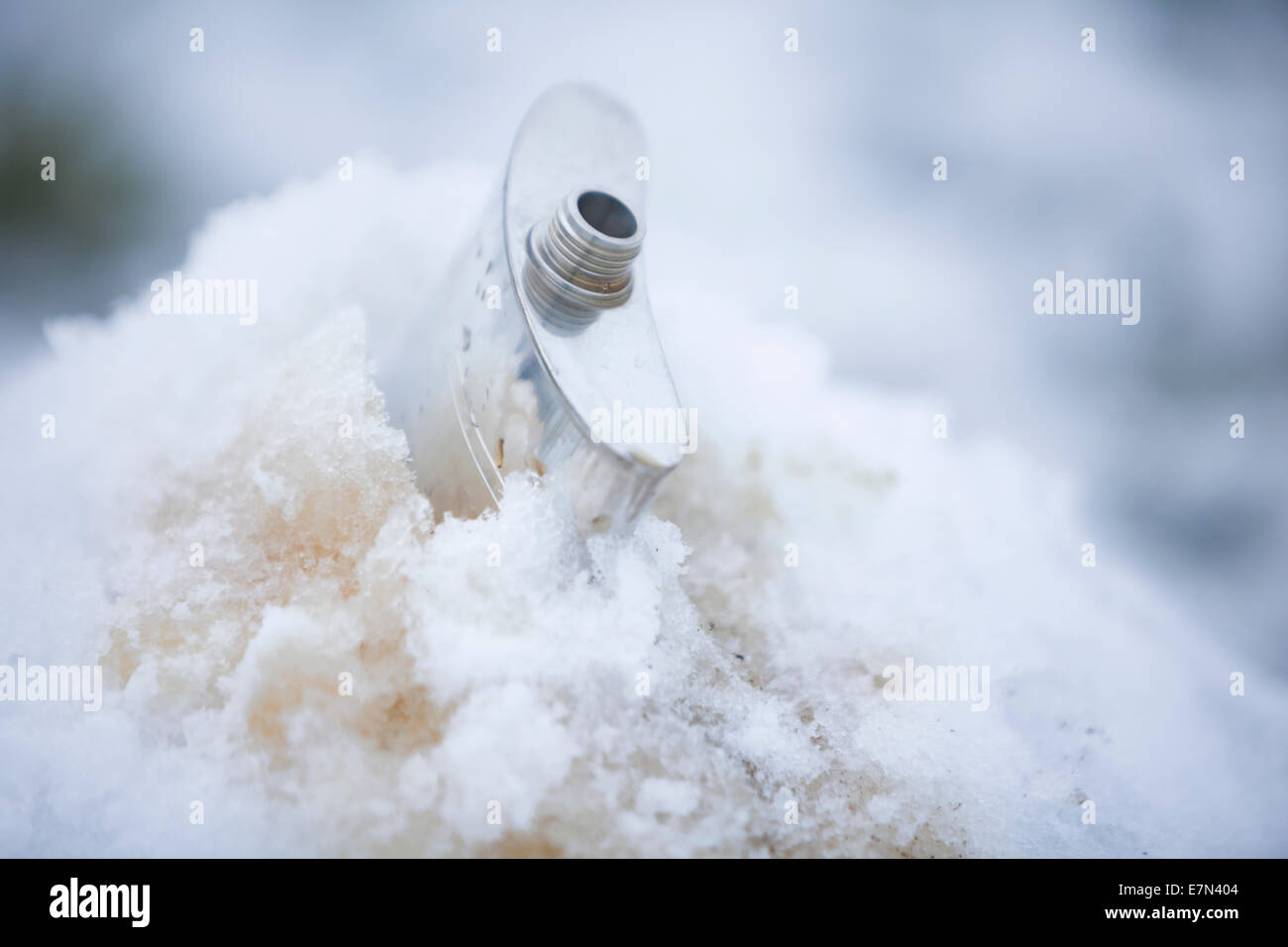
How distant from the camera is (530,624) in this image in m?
1.37

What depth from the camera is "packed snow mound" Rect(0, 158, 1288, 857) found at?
133 centimetres

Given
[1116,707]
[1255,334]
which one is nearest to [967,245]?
[1255,334]

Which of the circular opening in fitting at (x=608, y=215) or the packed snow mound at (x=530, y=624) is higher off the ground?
the circular opening in fitting at (x=608, y=215)

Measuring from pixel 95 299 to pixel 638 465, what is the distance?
81.7 inches

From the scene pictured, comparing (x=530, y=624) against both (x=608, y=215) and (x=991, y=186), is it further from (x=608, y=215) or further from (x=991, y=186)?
(x=991, y=186)

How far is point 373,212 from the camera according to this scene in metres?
2.40

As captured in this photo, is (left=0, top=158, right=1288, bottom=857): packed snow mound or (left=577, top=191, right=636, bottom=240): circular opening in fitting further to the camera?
(left=577, top=191, right=636, bottom=240): circular opening in fitting

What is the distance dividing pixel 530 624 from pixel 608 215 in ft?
2.78

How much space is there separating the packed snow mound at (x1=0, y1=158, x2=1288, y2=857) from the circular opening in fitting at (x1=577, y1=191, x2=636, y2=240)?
56 cm

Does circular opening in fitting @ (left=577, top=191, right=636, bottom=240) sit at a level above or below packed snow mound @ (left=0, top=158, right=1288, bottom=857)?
above

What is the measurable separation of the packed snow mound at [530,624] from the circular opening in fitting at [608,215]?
1.84ft

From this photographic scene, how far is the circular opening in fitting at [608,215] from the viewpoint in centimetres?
144

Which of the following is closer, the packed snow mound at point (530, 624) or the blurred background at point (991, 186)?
the packed snow mound at point (530, 624)

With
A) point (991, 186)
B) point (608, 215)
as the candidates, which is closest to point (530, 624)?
point (608, 215)
